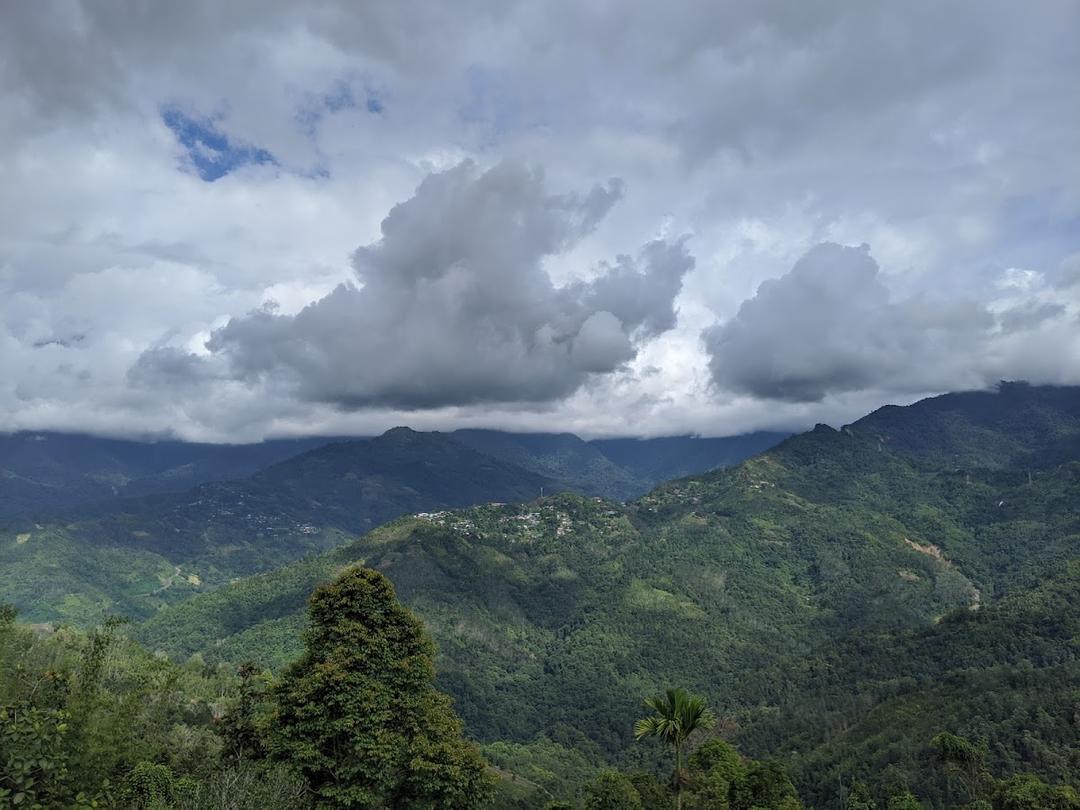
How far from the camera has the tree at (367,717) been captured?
1523 inches

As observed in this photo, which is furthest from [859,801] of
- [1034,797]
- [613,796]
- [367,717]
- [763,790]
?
[367,717]

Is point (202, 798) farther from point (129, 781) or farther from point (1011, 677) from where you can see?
point (1011, 677)

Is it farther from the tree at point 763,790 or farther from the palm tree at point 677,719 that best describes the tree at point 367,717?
the tree at point 763,790

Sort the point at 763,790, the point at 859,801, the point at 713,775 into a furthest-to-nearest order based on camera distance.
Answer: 1. the point at 859,801
2. the point at 713,775
3. the point at 763,790

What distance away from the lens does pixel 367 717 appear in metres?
39.7

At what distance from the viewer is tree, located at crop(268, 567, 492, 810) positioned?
38.7 meters

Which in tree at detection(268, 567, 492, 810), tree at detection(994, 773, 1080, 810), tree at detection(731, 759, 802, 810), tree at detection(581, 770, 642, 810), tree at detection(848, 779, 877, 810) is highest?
tree at detection(268, 567, 492, 810)

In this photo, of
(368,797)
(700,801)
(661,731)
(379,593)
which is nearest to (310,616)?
(379,593)

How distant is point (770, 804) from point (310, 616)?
45.9 metres

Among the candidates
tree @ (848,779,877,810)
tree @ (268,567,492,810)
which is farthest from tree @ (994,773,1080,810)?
tree @ (268,567,492,810)

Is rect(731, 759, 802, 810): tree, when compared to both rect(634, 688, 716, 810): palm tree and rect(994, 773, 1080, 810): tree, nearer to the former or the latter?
rect(634, 688, 716, 810): palm tree

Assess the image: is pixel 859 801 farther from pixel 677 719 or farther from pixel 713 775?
pixel 677 719

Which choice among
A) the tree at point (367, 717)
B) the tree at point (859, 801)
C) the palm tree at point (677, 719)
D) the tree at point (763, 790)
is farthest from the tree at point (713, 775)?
the tree at point (367, 717)

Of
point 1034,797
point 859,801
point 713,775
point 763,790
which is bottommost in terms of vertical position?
point 859,801
